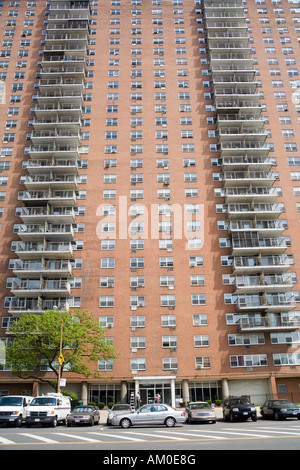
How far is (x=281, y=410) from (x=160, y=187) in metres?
31.8

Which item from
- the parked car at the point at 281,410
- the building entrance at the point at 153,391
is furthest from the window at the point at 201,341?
the parked car at the point at 281,410

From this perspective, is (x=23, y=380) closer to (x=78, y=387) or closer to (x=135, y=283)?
(x=78, y=387)

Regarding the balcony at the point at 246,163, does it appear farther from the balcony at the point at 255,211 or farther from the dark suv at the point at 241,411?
the dark suv at the point at 241,411

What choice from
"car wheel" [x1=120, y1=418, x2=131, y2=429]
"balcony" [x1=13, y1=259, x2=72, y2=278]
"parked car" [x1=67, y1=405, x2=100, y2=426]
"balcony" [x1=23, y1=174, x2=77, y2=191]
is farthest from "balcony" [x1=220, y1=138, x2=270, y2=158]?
"car wheel" [x1=120, y1=418, x2=131, y2=429]

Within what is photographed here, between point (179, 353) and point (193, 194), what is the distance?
2035 cm

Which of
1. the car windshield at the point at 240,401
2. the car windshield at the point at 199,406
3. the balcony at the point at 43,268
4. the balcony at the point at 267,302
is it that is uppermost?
the balcony at the point at 43,268

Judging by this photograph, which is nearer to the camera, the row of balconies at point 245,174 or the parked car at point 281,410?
the parked car at point 281,410

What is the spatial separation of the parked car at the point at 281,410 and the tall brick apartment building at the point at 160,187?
15.3 m

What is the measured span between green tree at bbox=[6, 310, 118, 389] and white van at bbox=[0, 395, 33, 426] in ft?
39.5

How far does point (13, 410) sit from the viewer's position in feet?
75.8

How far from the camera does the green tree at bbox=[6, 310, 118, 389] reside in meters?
37.1

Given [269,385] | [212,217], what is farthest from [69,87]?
[269,385]

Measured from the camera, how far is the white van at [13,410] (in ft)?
74.3

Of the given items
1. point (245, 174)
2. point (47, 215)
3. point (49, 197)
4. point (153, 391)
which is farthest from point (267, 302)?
point (49, 197)
